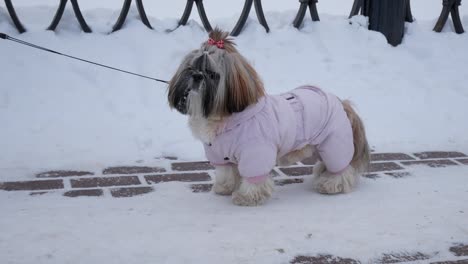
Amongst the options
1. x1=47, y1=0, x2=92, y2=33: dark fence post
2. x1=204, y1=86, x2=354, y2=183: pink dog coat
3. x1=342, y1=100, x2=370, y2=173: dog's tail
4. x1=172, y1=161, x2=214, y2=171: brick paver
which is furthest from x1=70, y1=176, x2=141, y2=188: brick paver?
x1=47, y1=0, x2=92, y2=33: dark fence post

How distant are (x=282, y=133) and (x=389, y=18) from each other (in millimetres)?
3507

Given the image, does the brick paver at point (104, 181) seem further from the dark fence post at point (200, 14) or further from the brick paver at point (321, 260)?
the dark fence post at point (200, 14)

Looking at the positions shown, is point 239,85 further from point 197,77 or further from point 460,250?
point 460,250

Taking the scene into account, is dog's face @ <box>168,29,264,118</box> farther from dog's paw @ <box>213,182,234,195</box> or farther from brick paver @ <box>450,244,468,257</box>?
brick paver @ <box>450,244,468,257</box>

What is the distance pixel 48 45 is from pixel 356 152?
303 centimetres

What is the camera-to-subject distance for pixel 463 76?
6953mm

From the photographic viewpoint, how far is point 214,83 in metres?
3.81

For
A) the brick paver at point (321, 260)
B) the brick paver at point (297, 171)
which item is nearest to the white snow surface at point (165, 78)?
the brick paver at point (297, 171)

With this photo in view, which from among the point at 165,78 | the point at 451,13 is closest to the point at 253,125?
the point at 165,78

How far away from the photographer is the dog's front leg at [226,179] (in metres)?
4.34

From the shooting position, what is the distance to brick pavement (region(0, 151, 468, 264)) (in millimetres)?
4414

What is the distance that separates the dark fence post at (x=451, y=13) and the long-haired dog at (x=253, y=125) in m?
→ 3.50

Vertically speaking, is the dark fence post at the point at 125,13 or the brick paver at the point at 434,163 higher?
the dark fence post at the point at 125,13

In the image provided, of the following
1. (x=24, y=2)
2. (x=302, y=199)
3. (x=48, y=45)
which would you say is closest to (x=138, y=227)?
(x=302, y=199)
